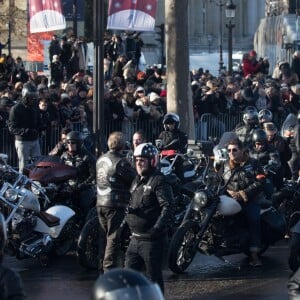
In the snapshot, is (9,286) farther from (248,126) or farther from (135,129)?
(135,129)

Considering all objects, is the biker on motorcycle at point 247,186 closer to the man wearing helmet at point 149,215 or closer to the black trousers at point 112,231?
the black trousers at point 112,231

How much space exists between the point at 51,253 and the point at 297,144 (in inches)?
183

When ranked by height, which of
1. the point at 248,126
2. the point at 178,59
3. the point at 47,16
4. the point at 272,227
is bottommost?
the point at 272,227

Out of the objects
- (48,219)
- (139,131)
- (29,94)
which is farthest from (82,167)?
(29,94)

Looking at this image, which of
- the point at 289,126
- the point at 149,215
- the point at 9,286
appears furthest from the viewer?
the point at 289,126

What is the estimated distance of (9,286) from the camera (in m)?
4.84

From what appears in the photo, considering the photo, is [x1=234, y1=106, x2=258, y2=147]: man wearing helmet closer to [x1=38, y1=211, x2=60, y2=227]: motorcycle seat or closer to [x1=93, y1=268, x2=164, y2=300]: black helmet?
[x1=38, y1=211, x2=60, y2=227]: motorcycle seat

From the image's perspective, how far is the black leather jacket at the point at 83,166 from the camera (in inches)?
474

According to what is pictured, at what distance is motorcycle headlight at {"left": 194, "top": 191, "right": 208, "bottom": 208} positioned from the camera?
10.6 metres

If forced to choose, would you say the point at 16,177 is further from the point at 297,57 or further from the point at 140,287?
the point at 297,57

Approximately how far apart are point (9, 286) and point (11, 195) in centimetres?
608

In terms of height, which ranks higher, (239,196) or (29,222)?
(239,196)

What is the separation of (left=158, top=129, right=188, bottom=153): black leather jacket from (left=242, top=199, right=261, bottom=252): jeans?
130 inches

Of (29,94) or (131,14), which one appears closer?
(29,94)
